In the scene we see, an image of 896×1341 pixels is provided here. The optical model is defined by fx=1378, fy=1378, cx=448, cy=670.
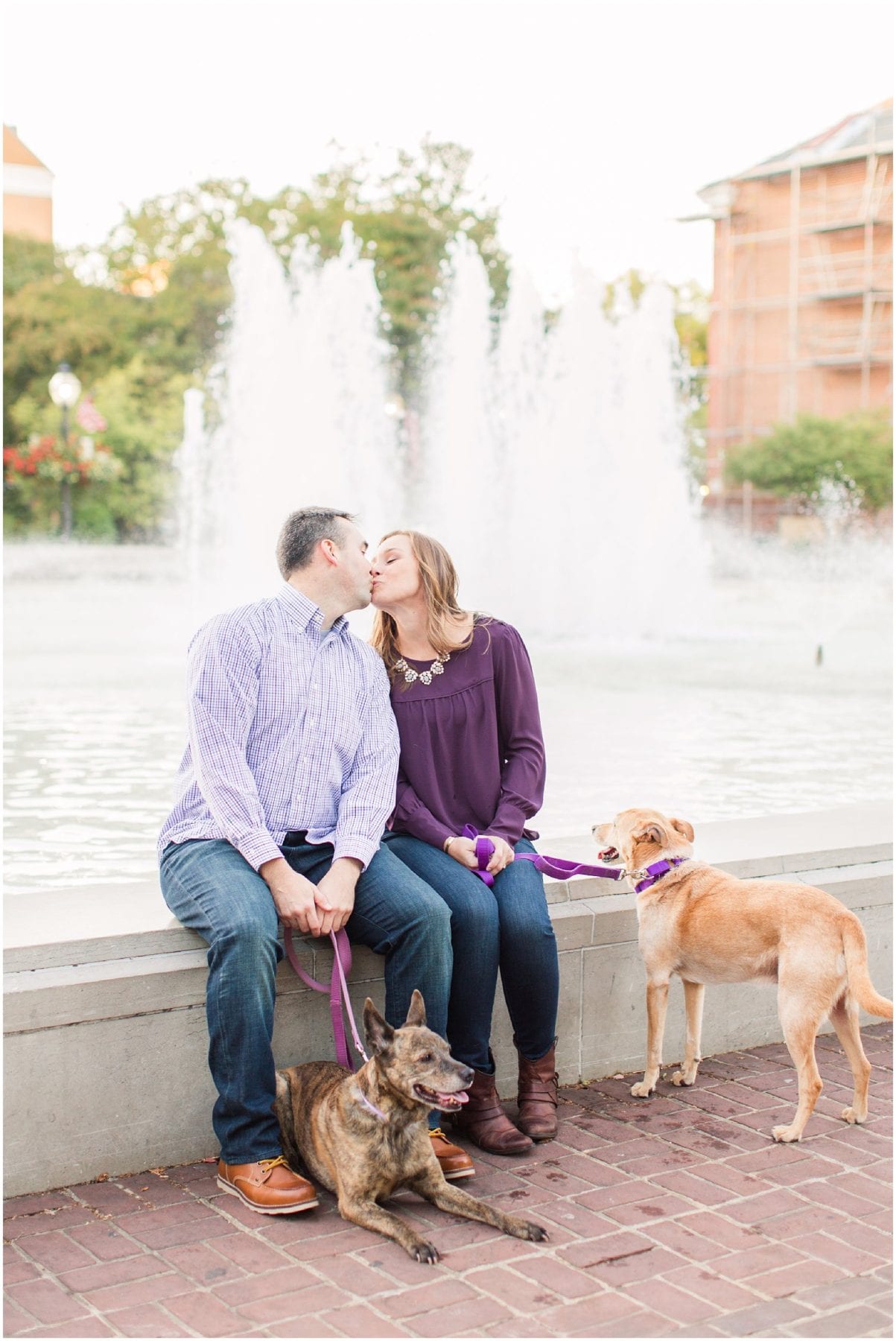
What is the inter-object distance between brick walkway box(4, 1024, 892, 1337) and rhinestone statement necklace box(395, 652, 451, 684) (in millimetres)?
1428

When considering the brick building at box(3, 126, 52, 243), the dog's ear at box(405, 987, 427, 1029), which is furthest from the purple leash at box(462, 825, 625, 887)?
the brick building at box(3, 126, 52, 243)

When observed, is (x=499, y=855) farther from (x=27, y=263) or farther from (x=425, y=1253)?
(x=27, y=263)

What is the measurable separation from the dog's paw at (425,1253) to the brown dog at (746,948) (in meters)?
1.27

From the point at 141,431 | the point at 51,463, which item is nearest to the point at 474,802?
the point at 51,463

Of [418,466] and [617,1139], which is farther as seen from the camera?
[418,466]

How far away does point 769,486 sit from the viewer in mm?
44594

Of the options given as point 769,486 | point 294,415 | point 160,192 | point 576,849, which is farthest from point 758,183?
point 576,849

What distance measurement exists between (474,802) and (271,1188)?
133 cm

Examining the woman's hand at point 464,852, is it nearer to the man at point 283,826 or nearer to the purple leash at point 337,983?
the man at point 283,826

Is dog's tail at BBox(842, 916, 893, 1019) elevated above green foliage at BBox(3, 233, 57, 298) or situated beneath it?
situated beneath

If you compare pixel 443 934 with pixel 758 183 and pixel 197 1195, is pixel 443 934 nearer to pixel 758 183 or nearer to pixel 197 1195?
pixel 197 1195

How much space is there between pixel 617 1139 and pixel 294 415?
72.2 ft

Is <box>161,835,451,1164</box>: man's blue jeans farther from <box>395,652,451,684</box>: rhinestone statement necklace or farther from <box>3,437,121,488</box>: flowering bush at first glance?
<box>3,437,121,488</box>: flowering bush

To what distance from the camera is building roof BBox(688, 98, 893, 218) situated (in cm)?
4559
